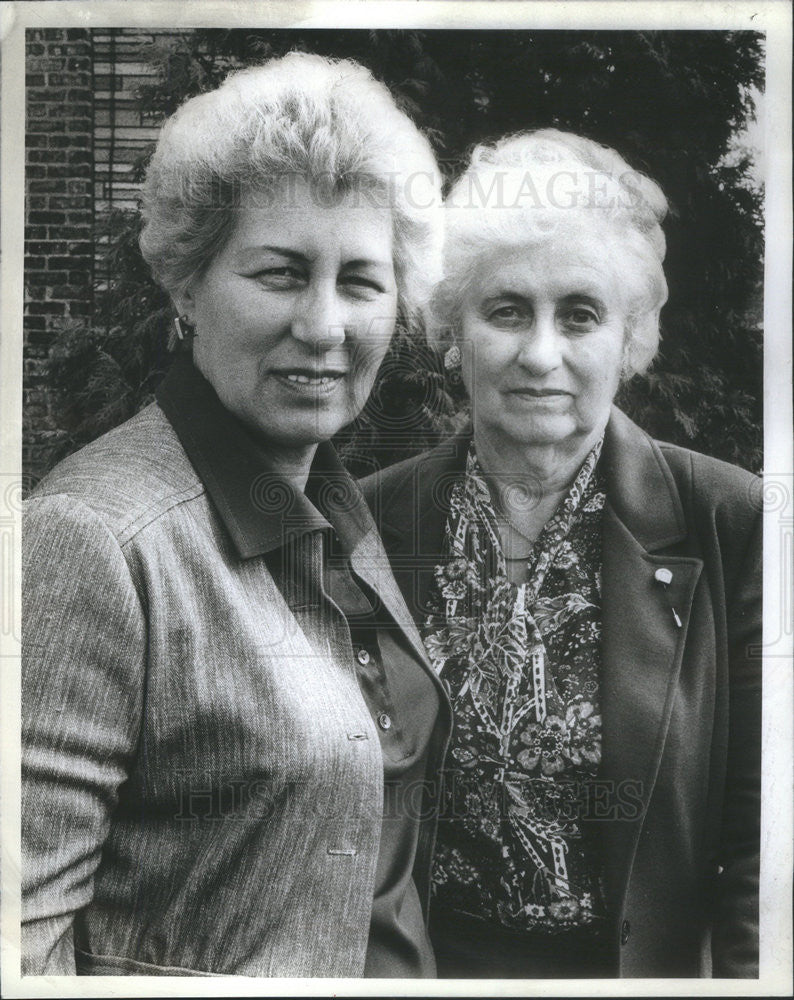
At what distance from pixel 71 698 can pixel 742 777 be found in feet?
6.37

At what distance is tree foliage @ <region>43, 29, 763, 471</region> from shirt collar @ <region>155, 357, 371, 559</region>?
0.51ft

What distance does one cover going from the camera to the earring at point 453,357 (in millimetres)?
3019

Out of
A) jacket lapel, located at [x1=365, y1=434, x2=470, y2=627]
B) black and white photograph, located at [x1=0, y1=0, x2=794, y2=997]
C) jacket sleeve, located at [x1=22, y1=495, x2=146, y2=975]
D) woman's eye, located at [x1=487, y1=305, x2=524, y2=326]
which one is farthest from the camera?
jacket lapel, located at [x1=365, y1=434, x2=470, y2=627]

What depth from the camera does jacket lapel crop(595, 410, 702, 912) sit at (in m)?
3.00

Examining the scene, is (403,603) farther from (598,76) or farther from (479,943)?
(598,76)

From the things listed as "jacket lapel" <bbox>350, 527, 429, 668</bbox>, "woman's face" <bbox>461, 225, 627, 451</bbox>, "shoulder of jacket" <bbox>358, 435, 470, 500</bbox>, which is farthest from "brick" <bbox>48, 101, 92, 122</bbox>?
"jacket lapel" <bbox>350, 527, 429, 668</bbox>

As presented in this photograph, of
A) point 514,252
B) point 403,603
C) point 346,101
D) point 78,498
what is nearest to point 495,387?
point 514,252

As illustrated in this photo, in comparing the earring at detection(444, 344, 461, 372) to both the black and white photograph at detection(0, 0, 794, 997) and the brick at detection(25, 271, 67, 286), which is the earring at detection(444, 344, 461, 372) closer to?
the black and white photograph at detection(0, 0, 794, 997)

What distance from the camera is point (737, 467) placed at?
10.3ft

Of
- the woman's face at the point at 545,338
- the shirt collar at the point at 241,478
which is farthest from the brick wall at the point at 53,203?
the woman's face at the point at 545,338

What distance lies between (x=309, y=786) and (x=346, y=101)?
1894 millimetres

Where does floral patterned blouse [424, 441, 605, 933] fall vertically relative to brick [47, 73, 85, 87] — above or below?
below

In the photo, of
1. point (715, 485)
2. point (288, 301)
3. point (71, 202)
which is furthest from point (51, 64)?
point (715, 485)

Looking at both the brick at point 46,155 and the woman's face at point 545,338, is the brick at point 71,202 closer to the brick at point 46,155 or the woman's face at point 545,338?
the brick at point 46,155
